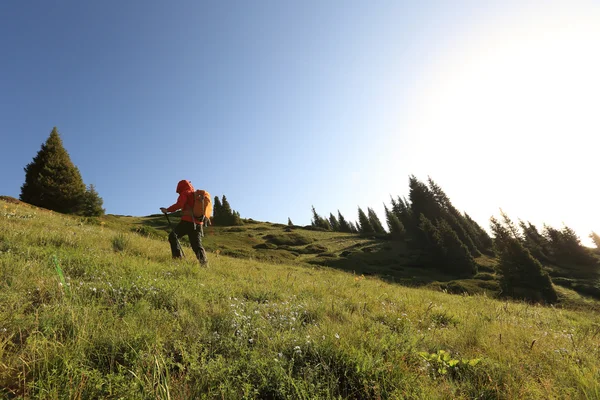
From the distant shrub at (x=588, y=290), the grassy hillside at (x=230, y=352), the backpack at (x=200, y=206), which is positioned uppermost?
the backpack at (x=200, y=206)

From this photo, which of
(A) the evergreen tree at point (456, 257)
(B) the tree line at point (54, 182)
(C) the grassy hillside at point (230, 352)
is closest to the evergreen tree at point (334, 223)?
(A) the evergreen tree at point (456, 257)

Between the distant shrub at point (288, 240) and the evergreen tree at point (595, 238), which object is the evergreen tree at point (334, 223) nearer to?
the distant shrub at point (288, 240)

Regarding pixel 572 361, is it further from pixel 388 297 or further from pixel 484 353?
pixel 388 297

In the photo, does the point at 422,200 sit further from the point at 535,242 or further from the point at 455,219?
the point at 535,242

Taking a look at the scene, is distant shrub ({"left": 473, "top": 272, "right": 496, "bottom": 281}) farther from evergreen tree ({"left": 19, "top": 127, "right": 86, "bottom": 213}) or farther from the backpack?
evergreen tree ({"left": 19, "top": 127, "right": 86, "bottom": 213})

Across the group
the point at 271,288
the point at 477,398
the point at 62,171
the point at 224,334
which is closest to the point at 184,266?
the point at 271,288

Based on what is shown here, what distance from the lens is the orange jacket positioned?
26.5 feet

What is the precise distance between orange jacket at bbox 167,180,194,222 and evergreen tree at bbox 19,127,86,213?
33.4 m

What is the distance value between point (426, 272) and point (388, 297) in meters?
41.7

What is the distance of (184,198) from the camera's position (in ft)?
26.8

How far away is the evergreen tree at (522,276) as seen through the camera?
3319cm

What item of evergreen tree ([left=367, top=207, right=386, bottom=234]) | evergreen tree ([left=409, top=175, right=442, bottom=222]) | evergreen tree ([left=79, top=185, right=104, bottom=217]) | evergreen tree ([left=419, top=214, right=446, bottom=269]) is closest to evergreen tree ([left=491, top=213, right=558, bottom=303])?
evergreen tree ([left=419, top=214, right=446, bottom=269])

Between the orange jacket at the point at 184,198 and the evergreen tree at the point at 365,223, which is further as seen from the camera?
the evergreen tree at the point at 365,223

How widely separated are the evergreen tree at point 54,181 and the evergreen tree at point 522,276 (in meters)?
54.7
